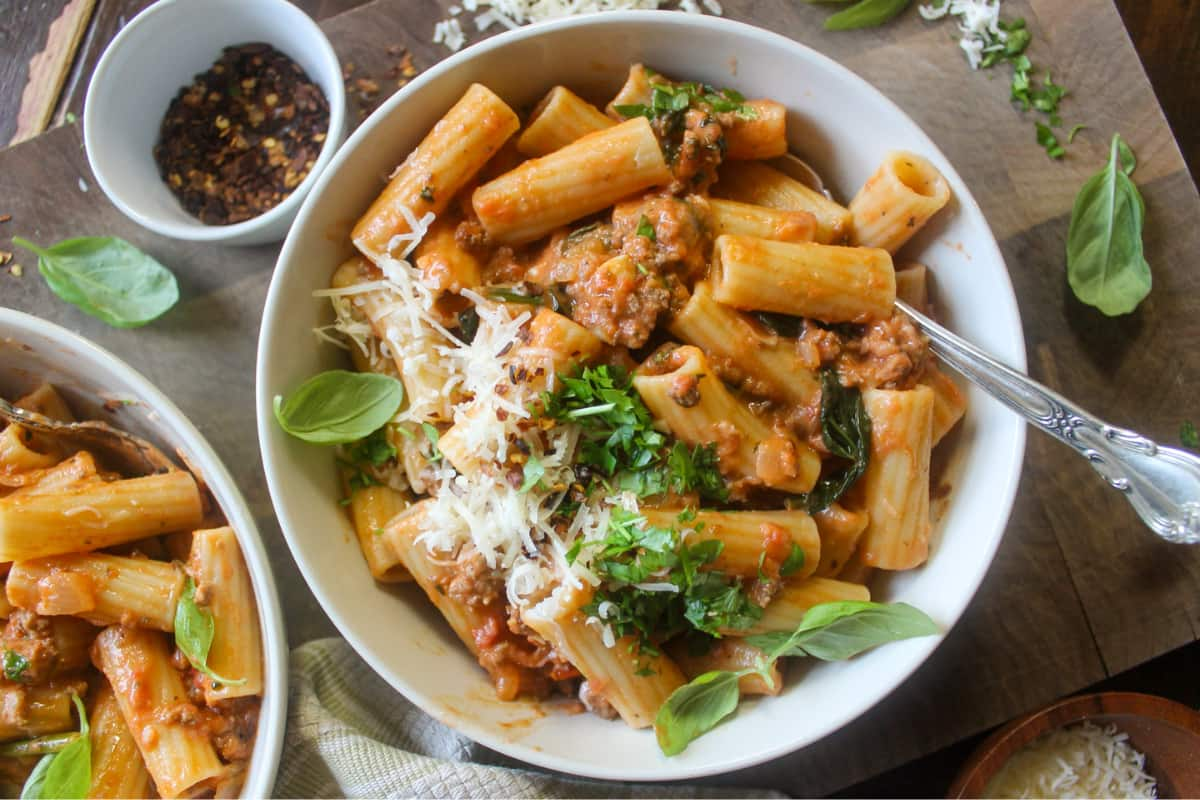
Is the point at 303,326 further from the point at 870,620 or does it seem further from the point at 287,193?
the point at 870,620

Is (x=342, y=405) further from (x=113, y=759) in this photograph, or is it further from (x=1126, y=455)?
(x=1126, y=455)

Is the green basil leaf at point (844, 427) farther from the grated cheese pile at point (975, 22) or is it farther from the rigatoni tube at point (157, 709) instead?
the rigatoni tube at point (157, 709)

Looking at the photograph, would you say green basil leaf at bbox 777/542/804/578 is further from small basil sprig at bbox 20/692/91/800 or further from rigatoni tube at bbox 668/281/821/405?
small basil sprig at bbox 20/692/91/800

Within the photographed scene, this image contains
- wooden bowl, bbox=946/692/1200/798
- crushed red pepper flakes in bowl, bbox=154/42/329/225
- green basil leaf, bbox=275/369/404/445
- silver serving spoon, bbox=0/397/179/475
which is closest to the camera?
green basil leaf, bbox=275/369/404/445

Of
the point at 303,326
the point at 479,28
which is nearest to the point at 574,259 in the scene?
the point at 303,326

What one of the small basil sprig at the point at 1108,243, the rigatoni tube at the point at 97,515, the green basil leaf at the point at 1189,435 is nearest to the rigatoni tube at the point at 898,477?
the small basil sprig at the point at 1108,243

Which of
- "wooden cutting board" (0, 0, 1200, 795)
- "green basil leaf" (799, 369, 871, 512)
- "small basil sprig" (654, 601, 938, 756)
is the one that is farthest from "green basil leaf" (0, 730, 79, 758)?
"green basil leaf" (799, 369, 871, 512)
